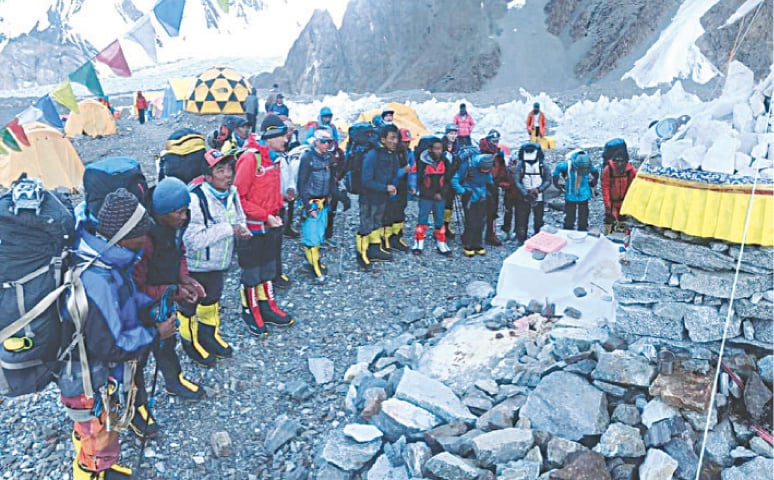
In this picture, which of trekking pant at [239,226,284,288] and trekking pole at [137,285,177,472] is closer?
trekking pole at [137,285,177,472]

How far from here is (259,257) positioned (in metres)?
5.91

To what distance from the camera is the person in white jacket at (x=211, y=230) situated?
471cm

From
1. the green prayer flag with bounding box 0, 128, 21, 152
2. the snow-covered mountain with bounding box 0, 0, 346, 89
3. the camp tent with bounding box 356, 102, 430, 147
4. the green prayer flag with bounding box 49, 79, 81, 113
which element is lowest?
the camp tent with bounding box 356, 102, 430, 147

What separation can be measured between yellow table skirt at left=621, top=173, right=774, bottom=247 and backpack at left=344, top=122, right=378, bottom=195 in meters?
4.26

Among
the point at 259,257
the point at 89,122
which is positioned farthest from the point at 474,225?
the point at 89,122

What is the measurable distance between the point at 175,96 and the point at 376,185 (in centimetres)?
2381

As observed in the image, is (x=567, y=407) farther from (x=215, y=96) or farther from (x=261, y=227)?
(x=215, y=96)

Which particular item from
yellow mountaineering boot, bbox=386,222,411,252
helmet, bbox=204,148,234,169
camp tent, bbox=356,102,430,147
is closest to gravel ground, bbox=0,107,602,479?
yellow mountaineering boot, bbox=386,222,411,252

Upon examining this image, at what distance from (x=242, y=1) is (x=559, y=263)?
6920 centimetres

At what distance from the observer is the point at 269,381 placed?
5.29 metres

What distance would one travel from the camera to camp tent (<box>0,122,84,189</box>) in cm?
1414

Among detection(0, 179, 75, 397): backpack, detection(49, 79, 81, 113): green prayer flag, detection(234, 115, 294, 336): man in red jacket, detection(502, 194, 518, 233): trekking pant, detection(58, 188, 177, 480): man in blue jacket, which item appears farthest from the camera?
detection(502, 194, 518, 233): trekking pant

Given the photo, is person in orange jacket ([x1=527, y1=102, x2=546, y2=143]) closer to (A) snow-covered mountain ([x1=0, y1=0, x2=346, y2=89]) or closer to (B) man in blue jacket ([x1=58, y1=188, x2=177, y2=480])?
(B) man in blue jacket ([x1=58, y1=188, x2=177, y2=480])

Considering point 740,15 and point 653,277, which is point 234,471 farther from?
point 740,15
